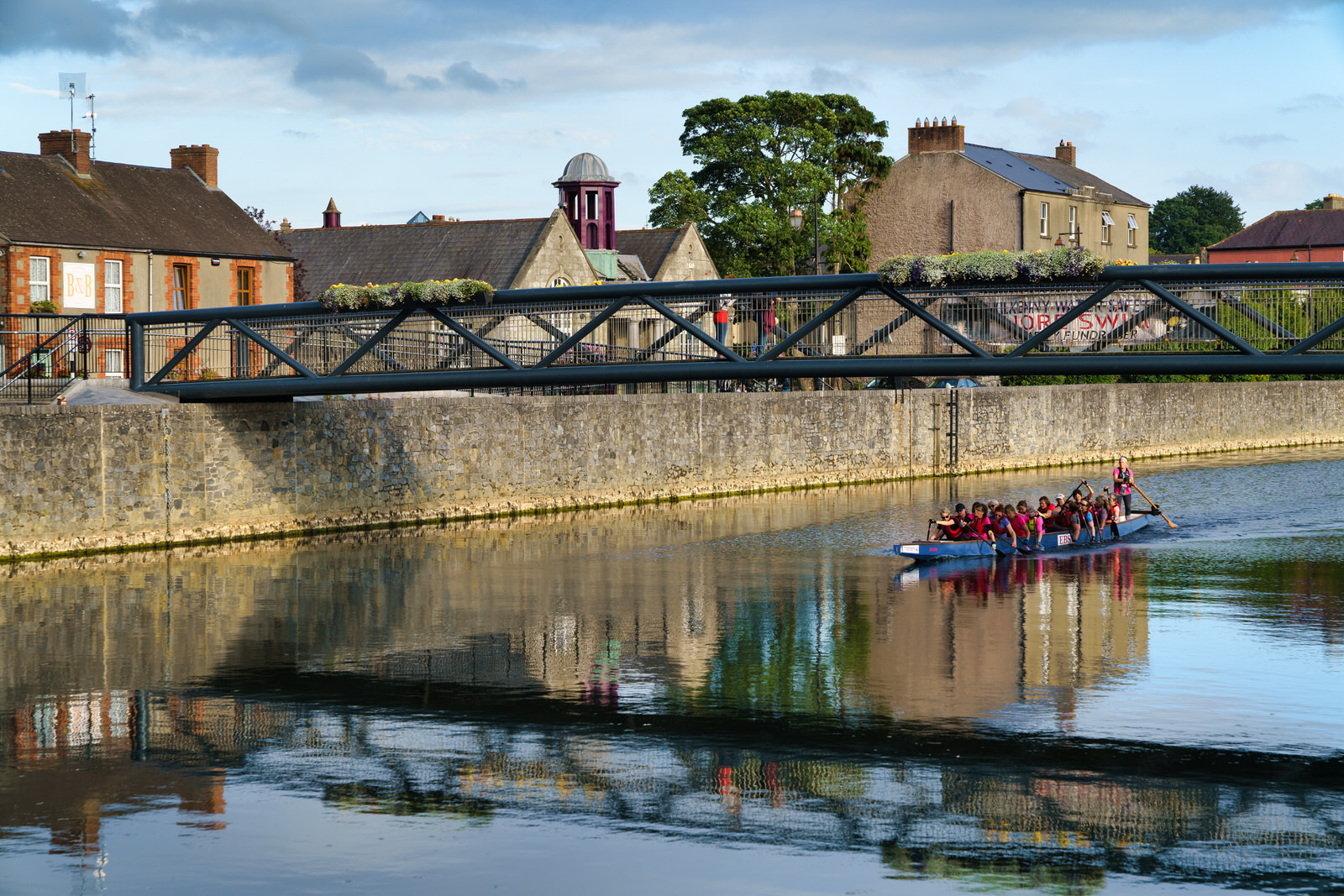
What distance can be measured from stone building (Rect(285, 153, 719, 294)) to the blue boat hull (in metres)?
25.6

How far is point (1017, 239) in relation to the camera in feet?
243

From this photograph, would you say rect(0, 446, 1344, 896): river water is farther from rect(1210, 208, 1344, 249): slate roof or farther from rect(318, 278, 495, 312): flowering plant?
rect(1210, 208, 1344, 249): slate roof

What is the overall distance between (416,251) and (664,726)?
1866 inches

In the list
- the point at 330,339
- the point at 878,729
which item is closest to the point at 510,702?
the point at 878,729

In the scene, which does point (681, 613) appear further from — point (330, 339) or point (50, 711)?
point (330, 339)

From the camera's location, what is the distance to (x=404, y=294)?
27188 mm

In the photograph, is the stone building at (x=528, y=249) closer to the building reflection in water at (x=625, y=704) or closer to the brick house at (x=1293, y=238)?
the building reflection in water at (x=625, y=704)

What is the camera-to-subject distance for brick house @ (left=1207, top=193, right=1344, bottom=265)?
106 metres

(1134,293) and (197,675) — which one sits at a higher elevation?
(1134,293)

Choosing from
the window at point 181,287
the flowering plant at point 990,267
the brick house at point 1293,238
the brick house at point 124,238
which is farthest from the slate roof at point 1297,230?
the flowering plant at point 990,267

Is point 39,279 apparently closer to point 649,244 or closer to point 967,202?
point 649,244

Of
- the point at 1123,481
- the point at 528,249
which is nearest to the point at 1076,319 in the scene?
the point at 1123,481

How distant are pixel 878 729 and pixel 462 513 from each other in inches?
912

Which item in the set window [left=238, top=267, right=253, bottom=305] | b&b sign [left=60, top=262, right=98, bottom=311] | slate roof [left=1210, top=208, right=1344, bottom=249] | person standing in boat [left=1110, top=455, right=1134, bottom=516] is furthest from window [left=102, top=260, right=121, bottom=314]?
slate roof [left=1210, top=208, right=1344, bottom=249]
